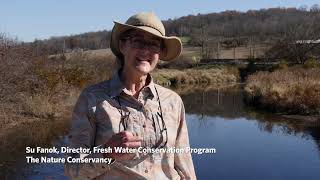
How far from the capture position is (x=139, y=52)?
2.39 metres

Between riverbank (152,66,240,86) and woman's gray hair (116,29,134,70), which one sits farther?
riverbank (152,66,240,86)

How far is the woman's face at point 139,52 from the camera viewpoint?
2.39 metres

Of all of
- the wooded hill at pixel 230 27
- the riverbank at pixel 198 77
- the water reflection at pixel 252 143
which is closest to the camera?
the water reflection at pixel 252 143

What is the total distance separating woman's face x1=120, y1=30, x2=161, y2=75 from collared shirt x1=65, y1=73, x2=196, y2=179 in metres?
0.10

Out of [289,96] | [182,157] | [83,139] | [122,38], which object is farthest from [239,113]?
[83,139]

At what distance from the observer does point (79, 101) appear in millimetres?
2293

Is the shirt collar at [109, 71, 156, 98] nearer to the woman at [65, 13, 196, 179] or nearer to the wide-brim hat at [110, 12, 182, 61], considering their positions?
the woman at [65, 13, 196, 179]

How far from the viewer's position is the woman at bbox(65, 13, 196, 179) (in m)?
2.24

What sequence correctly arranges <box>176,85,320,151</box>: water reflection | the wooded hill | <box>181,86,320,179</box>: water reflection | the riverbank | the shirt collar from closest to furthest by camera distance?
the shirt collar, <box>181,86,320,179</box>: water reflection, <box>176,85,320,151</box>: water reflection, the riverbank, the wooded hill

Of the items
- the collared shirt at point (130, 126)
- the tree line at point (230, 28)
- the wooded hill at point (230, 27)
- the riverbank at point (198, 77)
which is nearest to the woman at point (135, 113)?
the collared shirt at point (130, 126)

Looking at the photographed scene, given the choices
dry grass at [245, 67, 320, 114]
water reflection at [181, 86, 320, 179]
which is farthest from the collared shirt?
dry grass at [245, 67, 320, 114]

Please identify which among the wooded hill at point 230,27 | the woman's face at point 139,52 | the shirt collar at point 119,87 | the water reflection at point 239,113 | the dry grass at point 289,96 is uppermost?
the wooded hill at point 230,27

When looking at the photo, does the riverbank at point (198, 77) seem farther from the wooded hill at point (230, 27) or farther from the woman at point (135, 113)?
the woman at point (135, 113)

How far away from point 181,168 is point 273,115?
16.3m
